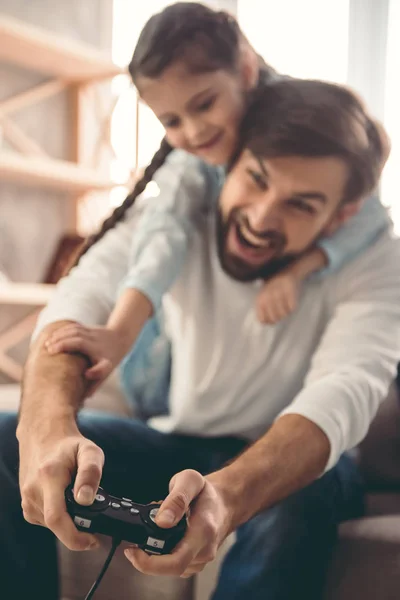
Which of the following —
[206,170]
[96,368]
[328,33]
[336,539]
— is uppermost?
[328,33]

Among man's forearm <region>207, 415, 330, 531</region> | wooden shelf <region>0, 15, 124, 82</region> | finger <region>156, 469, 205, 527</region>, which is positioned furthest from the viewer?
wooden shelf <region>0, 15, 124, 82</region>

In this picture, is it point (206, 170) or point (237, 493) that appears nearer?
point (237, 493)

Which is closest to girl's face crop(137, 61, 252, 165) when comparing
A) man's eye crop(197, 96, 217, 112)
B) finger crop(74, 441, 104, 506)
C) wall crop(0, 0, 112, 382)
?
man's eye crop(197, 96, 217, 112)

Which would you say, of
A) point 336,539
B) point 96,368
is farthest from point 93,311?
point 336,539

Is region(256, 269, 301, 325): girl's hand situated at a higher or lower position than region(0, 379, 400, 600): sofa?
higher

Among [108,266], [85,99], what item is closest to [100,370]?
[108,266]

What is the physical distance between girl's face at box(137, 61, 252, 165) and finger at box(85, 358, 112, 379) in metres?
0.21

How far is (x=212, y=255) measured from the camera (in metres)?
0.69

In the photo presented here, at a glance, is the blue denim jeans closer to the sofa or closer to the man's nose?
the sofa

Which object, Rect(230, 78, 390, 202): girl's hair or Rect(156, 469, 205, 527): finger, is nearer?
Rect(156, 469, 205, 527): finger

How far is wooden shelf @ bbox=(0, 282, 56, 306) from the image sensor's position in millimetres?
773

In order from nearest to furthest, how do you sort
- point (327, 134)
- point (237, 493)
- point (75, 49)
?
point (237, 493), point (327, 134), point (75, 49)

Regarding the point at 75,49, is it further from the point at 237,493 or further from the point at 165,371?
the point at 237,493

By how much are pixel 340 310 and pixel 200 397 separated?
6.3 inches
